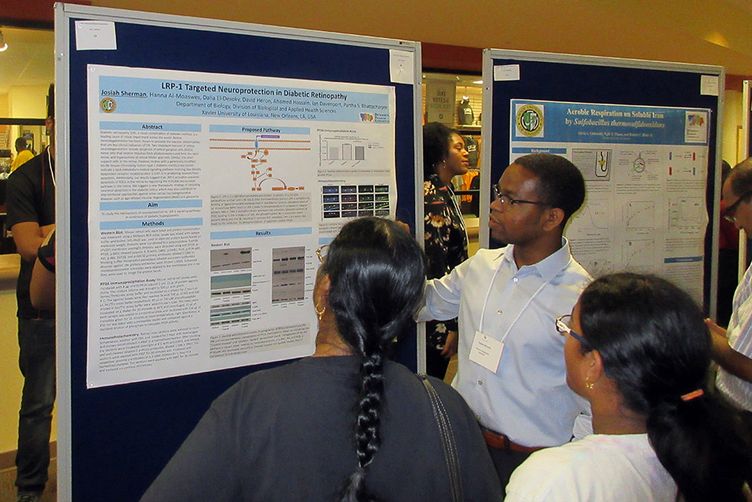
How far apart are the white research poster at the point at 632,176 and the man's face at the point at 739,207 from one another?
1.46 ft

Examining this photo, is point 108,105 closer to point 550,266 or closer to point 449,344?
point 550,266

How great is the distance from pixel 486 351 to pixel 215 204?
34.1 inches

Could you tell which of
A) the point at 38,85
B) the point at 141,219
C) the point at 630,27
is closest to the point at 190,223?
the point at 141,219

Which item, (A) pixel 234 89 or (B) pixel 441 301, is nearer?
(A) pixel 234 89

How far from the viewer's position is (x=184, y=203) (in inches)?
69.7

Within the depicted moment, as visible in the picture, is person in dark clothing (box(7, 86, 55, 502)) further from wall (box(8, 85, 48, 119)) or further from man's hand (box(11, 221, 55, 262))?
wall (box(8, 85, 48, 119))

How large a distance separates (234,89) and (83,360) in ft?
2.76

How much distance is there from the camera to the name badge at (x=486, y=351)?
5.80 feet

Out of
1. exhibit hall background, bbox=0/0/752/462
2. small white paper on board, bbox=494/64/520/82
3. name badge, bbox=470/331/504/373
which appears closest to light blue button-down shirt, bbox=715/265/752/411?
name badge, bbox=470/331/504/373

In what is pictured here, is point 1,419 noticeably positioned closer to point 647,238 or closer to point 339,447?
point 339,447

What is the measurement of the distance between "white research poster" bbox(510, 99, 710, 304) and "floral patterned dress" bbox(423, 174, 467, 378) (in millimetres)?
475

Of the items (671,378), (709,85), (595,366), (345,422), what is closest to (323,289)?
(345,422)

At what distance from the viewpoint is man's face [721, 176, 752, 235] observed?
2155mm

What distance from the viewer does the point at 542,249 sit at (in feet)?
6.00
